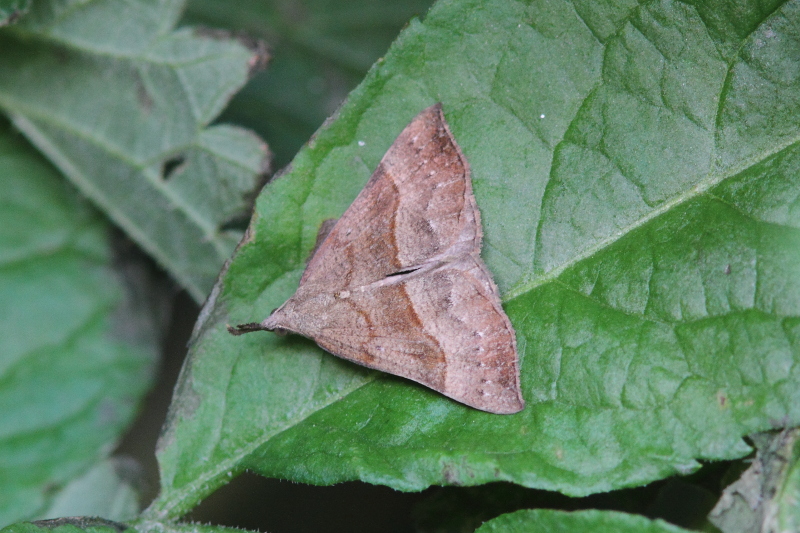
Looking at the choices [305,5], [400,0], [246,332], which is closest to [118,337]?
[246,332]

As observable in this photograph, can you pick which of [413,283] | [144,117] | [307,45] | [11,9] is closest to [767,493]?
[413,283]

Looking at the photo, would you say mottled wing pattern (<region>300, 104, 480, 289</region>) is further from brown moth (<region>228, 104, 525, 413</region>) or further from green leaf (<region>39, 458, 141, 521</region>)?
green leaf (<region>39, 458, 141, 521</region>)

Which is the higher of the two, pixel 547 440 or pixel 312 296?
pixel 312 296

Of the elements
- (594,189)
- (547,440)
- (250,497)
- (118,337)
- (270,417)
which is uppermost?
(594,189)

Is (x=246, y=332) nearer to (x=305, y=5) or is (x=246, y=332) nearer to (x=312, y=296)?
(x=312, y=296)

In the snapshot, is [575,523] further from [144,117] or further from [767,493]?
[144,117]

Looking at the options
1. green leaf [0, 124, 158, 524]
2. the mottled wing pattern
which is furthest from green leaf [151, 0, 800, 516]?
green leaf [0, 124, 158, 524]

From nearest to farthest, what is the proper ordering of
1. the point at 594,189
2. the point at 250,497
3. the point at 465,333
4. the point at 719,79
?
1. the point at 719,79
2. the point at 594,189
3. the point at 465,333
4. the point at 250,497
